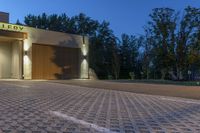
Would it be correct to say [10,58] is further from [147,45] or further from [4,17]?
[147,45]

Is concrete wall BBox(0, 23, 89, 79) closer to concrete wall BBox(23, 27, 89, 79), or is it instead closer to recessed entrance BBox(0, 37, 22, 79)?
concrete wall BBox(23, 27, 89, 79)

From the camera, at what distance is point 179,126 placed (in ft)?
18.5

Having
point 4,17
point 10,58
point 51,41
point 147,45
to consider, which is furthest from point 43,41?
point 147,45

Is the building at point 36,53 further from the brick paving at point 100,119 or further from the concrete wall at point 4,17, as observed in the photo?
the brick paving at point 100,119

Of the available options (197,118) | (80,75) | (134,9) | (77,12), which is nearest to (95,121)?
(197,118)

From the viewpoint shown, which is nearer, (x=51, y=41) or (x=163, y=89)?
(x=163, y=89)

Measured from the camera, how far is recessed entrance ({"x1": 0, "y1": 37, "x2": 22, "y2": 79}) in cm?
2527

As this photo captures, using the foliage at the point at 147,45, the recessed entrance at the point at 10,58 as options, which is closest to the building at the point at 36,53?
the recessed entrance at the point at 10,58

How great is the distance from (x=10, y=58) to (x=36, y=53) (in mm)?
2180

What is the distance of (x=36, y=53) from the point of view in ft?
84.5

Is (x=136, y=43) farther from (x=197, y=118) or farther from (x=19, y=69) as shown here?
(x=197, y=118)

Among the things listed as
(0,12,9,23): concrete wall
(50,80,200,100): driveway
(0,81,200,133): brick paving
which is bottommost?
(0,81,200,133): brick paving

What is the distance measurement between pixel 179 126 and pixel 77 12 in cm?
4338

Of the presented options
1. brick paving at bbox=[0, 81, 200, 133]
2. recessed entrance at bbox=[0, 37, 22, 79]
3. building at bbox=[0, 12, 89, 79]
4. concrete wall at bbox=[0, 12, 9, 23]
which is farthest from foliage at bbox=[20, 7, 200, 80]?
brick paving at bbox=[0, 81, 200, 133]
